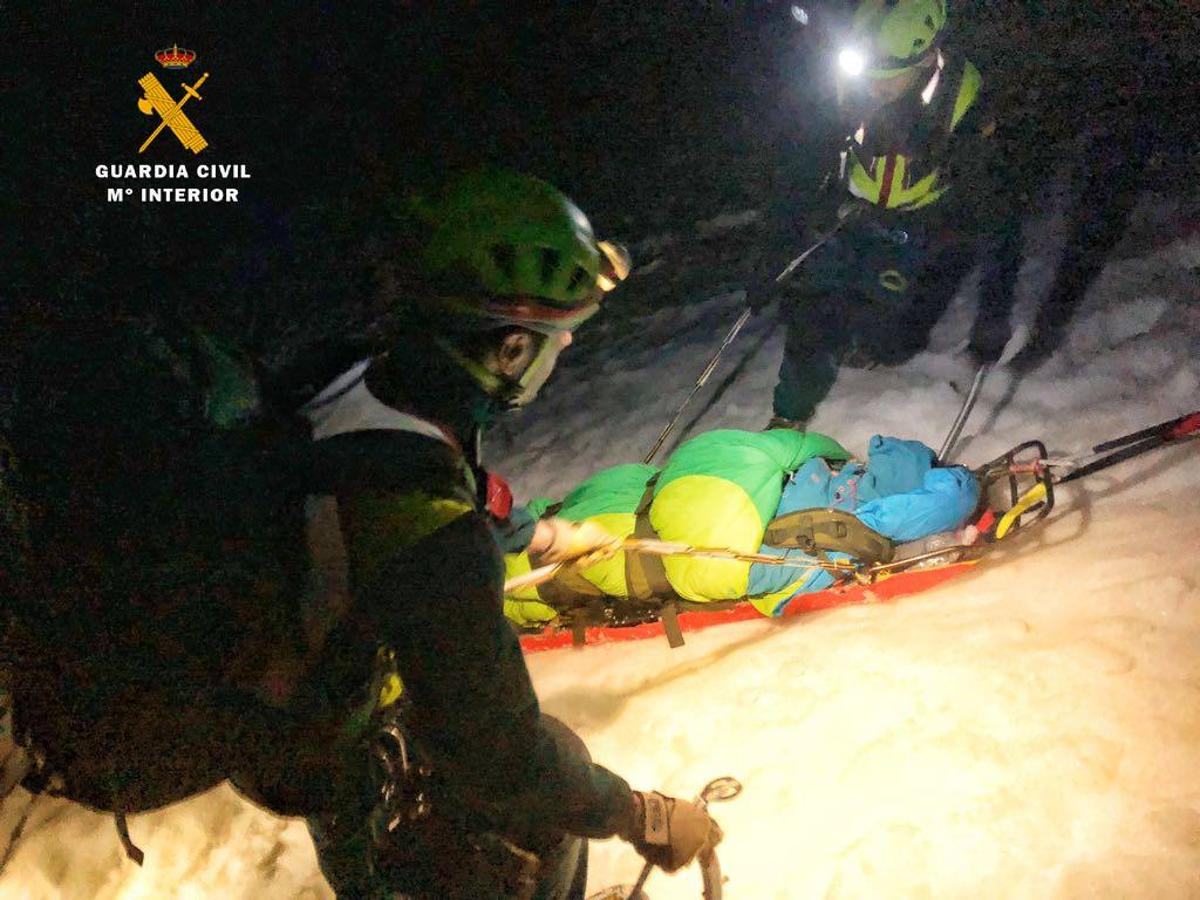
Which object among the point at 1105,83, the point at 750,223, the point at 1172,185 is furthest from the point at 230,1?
the point at 1172,185

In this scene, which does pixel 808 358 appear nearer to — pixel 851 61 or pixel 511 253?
pixel 851 61

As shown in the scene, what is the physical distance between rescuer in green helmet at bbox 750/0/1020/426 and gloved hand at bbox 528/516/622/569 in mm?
2960

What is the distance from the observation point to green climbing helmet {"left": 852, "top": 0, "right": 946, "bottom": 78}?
14.5 feet

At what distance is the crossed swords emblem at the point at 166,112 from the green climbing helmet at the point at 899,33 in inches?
619

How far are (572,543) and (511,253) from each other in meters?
1.53

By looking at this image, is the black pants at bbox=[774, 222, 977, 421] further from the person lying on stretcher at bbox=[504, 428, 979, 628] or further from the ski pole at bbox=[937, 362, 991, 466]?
the person lying on stretcher at bbox=[504, 428, 979, 628]

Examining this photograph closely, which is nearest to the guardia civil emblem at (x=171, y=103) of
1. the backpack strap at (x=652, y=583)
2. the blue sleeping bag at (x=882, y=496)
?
the backpack strap at (x=652, y=583)

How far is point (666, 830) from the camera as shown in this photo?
1.90 metres

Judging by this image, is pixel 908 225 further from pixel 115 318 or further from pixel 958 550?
pixel 115 318

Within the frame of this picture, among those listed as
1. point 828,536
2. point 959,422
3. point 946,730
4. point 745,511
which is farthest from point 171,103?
point 946,730

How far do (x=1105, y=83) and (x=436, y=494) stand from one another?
9.12 meters

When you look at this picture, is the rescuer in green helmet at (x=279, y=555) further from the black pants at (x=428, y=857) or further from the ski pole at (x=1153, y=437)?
→ the ski pole at (x=1153, y=437)

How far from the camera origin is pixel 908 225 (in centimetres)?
546

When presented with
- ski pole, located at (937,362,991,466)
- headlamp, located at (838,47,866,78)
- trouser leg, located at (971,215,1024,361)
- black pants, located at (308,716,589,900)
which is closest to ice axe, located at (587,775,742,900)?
black pants, located at (308,716,589,900)
